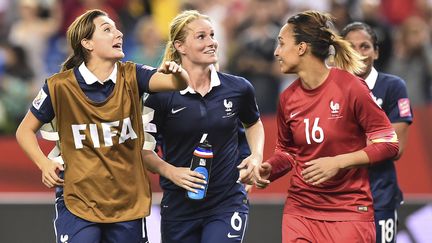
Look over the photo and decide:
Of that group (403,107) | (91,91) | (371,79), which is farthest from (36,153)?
(403,107)

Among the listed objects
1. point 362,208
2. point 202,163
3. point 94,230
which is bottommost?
point 94,230

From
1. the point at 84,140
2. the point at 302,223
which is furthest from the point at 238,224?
the point at 84,140

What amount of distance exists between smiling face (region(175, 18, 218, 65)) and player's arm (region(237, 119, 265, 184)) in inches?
22.0

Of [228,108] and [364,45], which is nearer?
[228,108]

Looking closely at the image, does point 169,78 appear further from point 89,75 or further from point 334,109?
point 334,109

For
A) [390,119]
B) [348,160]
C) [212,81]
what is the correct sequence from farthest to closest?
[390,119]
[212,81]
[348,160]

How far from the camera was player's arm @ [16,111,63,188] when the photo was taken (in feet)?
18.9

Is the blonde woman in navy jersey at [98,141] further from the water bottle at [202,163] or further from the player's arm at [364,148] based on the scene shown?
the player's arm at [364,148]

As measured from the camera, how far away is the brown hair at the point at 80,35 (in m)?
6.02

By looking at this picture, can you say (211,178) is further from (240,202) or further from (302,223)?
(302,223)

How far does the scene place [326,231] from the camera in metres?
5.85

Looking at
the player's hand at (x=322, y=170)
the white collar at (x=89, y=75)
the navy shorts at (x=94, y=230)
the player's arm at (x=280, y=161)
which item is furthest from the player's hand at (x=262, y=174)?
the white collar at (x=89, y=75)

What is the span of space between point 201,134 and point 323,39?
977 millimetres

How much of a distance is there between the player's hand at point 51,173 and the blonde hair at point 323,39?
64.0 inches
